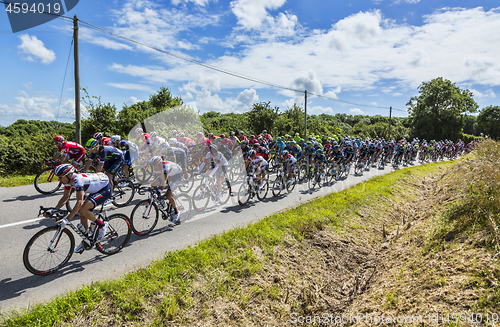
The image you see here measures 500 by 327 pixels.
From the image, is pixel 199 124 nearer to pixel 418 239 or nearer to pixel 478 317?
pixel 418 239

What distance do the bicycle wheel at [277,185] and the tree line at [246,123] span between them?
1012 centimetres

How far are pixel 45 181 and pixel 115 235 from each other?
5.79m

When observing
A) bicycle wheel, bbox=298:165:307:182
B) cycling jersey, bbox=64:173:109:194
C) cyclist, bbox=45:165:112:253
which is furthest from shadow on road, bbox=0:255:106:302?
bicycle wheel, bbox=298:165:307:182

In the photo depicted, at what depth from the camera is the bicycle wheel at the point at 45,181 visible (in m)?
8.80

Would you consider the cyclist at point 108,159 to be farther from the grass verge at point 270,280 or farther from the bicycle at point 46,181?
the grass verge at point 270,280

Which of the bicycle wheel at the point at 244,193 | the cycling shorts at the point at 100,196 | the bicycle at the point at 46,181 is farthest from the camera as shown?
the bicycle at the point at 46,181

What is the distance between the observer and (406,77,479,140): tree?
52.3 meters

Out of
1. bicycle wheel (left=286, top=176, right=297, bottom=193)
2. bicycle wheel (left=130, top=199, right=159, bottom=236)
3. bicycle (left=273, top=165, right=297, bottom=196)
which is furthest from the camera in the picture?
bicycle wheel (left=286, top=176, right=297, bottom=193)

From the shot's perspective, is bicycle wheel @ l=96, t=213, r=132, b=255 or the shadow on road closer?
the shadow on road

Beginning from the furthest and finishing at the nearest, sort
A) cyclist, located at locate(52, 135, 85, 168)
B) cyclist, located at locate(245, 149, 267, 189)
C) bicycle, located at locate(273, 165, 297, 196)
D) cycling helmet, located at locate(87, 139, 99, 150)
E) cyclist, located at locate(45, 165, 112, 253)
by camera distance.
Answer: bicycle, located at locate(273, 165, 297, 196) < cyclist, located at locate(245, 149, 267, 189) < cyclist, located at locate(52, 135, 85, 168) < cycling helmet, located at locate(87, 139, 99, 150) < cyclist, located at locate(45, 165, 112, 253)

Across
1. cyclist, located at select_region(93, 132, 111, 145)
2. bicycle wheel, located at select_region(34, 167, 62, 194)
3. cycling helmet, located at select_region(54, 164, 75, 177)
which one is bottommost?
bicycle wheel, located at select_region(34, 167, 62, 194)

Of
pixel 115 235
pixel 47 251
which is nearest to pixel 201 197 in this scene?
pixel 115 235

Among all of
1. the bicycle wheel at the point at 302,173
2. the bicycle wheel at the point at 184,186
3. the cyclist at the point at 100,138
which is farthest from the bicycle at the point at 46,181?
the bicycle wheel at the point at 302,173

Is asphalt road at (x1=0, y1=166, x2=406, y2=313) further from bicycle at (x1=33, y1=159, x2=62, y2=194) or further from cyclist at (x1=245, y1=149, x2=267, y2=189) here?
cyclist at (x1=245, y1=149, x2=267, y2=189)
